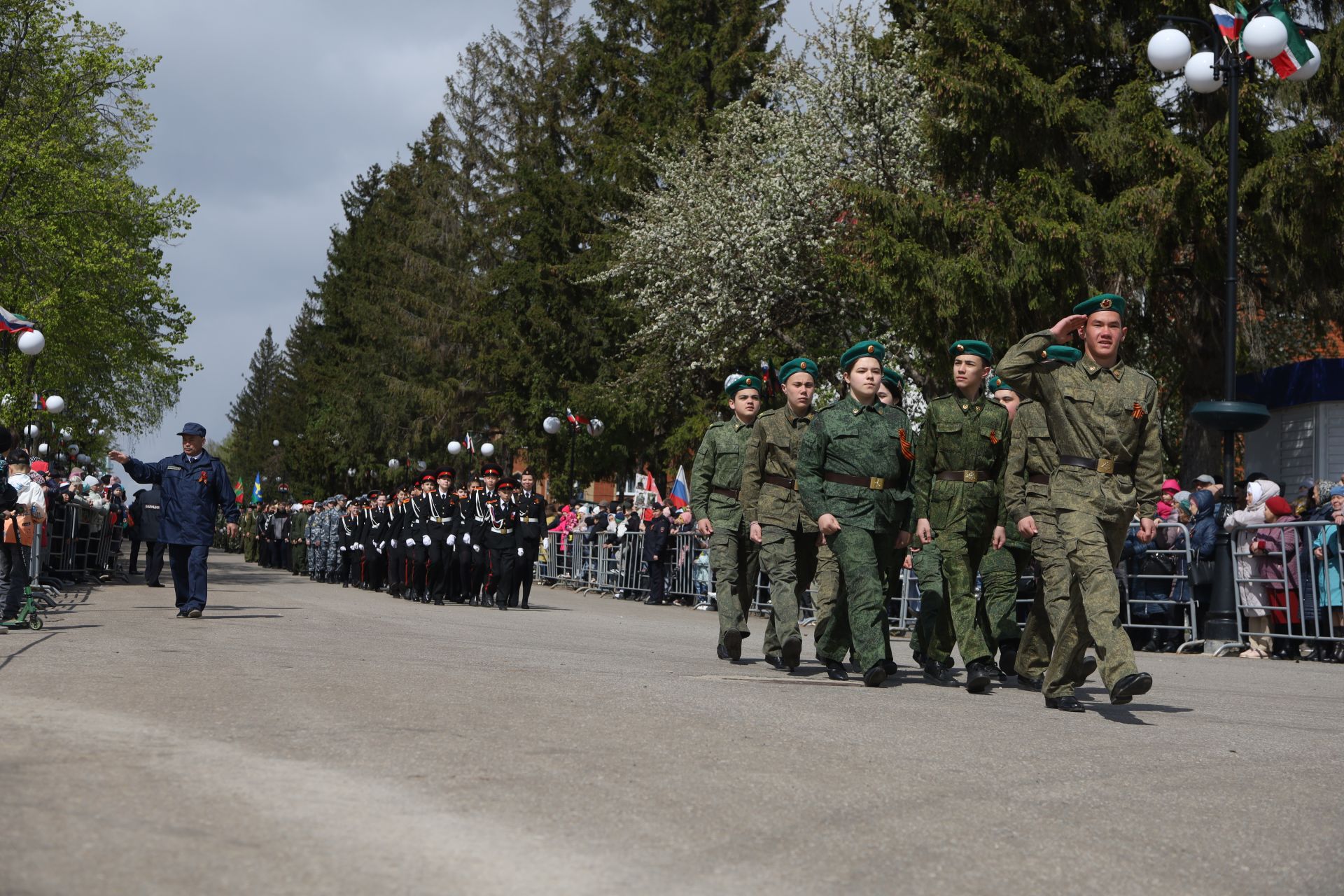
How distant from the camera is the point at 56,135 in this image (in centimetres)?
3934

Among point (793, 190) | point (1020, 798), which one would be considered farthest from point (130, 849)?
point (793, 190)

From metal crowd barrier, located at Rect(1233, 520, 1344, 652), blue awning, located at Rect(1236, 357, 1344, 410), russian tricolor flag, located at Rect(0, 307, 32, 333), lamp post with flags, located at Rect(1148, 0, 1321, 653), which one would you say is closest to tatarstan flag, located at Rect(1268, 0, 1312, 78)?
lamp post with flags, located at Rect(1148, 0, 1321, 653)

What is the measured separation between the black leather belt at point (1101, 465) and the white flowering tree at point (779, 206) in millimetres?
22117

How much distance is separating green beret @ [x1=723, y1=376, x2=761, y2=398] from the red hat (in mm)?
6062

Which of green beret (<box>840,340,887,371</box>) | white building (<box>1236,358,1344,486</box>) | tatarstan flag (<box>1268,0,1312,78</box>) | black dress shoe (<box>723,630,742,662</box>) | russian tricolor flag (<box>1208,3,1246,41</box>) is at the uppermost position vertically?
russian tricolor flag (<box>1208,3,1246,41</box>)

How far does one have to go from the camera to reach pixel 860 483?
378 inches

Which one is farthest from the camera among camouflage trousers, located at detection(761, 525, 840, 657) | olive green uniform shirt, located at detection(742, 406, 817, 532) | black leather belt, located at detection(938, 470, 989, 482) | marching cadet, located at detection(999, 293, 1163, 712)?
olive green uniform shirt, located at detection(742, 406, 817, 532)

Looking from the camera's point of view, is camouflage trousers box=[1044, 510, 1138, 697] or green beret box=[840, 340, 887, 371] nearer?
camouflage trousers box=[1044, 510, 1138, 697]

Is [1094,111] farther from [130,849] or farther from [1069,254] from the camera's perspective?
[130,849]

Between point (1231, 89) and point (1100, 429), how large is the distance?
396 inches

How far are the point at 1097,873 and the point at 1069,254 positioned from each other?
19.5 m

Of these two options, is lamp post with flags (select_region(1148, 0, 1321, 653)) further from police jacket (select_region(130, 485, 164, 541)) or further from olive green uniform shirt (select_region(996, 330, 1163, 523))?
police jacket (select_region(130, 485, 164, 541))

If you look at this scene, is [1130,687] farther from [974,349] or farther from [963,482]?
[974,349]

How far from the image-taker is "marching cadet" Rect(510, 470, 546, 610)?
2230cm
